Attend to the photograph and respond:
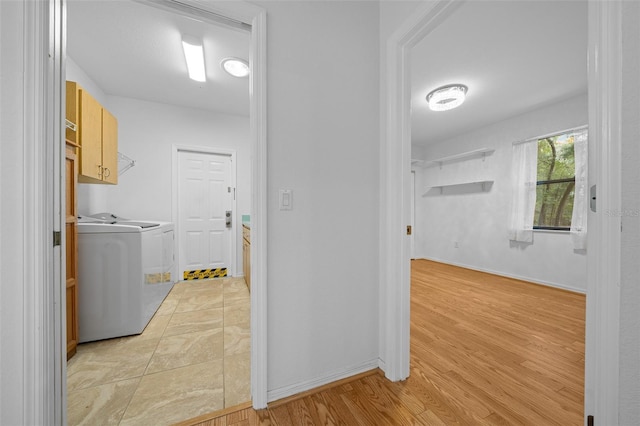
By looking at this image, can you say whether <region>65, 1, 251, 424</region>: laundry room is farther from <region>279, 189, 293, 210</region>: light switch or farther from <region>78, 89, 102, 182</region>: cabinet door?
<region>279, 189, 293, 210</region>: light switch

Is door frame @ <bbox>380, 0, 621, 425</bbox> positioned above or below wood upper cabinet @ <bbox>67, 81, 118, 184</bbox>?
below

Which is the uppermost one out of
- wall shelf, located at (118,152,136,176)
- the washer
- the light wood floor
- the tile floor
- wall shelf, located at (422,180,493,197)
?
wall shelf, located at (118,152,136,176)

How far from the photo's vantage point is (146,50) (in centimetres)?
229

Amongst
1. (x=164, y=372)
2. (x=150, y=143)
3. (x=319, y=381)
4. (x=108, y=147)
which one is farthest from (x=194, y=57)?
(x=319, y=381)

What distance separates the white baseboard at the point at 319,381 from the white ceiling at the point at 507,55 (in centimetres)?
212

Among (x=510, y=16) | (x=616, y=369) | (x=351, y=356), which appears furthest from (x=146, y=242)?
(x=510, y=16)

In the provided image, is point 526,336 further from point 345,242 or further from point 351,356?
point 345,242

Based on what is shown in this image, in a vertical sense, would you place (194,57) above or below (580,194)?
above

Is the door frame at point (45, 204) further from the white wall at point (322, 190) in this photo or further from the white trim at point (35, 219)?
the white wall at point (322, 190)

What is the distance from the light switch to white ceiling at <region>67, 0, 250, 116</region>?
0.91 m

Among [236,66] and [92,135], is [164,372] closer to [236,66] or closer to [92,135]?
[92,135]

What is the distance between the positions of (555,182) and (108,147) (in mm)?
5629

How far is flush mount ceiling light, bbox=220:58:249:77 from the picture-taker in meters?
2.44

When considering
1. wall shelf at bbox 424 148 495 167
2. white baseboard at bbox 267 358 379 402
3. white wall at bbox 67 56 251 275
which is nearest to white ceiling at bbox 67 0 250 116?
white wall at bbox 67 56 251 275
